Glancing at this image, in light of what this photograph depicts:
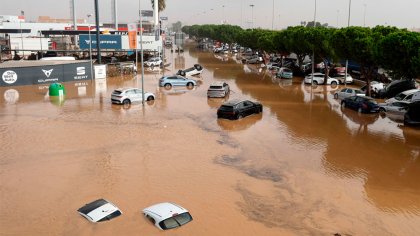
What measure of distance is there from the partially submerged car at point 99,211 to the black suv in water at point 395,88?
34.1 m

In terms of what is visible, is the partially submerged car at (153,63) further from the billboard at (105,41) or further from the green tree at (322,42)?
the green tree at (322,42)

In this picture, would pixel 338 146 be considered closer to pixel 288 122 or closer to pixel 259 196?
pixel 288 122

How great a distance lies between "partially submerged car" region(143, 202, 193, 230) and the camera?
12867 mm

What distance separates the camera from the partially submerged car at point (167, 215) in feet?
42.2

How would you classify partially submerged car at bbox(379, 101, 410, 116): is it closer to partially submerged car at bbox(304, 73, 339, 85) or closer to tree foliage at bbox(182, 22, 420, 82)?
tree foliage at bbox(182, 22, 420, 82)

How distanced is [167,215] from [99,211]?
8.29ft

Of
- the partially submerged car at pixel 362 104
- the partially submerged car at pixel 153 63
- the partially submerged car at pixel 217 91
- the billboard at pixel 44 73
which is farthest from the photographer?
the partially submerged car at pixel 153 63

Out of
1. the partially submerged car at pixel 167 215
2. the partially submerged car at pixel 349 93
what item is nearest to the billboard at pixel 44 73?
the partially submerged car at pixel 349 93

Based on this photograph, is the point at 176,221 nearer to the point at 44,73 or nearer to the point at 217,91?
the point at 217,91

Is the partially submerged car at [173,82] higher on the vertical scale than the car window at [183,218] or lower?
higher

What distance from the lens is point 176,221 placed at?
1309 centimetres

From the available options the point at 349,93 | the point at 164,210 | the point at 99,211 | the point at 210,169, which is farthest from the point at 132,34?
the point at 164,210

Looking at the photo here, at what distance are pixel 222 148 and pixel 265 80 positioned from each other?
32609mm

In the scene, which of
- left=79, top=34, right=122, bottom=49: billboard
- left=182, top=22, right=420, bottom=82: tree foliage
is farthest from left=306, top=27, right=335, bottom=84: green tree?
left=79, top=34, right=122, bottom=49: billboard
